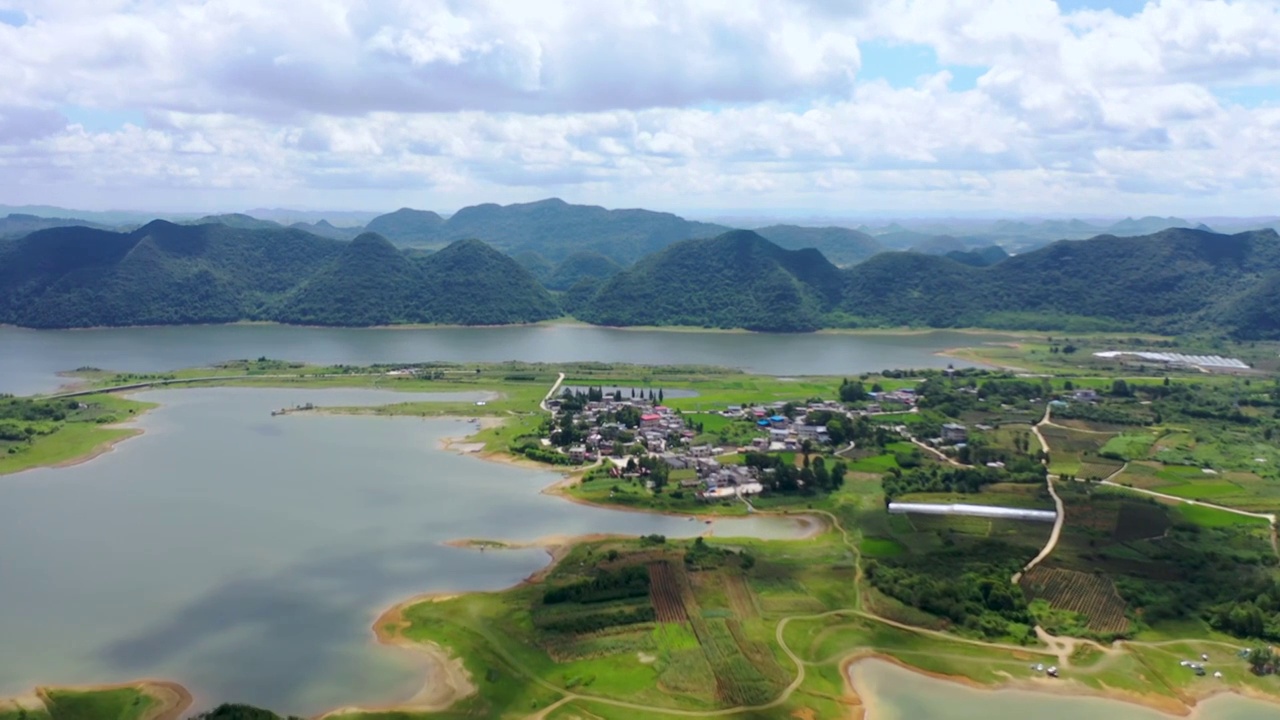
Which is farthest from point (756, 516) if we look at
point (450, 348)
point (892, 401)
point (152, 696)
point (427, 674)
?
point (450, 348)

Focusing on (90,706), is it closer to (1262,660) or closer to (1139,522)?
(1262,660)

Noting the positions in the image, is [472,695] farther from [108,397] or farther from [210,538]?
[108,397]

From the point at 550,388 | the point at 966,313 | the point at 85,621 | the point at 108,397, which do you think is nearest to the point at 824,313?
the point at 966,313

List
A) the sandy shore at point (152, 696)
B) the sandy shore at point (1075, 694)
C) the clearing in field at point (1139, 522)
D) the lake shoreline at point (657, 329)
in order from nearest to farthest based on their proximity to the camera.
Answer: the sandy shore at point (152, 696), the sandy shore at point (1075, 694), the clearing in field at point (1139, 522), the lake shoreline at point (657, 329)

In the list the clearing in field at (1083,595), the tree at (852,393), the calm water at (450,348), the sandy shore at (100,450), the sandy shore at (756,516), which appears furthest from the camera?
the calm water at (450,348)

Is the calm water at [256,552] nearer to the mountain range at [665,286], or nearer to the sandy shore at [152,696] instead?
the sandy shore at [152,696]

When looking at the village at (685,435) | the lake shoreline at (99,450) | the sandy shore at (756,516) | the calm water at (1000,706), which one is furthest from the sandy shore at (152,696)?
the lake shoreline at (99,450)

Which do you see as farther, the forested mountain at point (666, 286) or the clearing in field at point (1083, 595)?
the forested mountain at point (666, 286)

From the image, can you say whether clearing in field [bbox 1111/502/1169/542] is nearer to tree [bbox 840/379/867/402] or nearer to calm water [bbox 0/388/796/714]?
calm water [bbox 0/388/796/714]

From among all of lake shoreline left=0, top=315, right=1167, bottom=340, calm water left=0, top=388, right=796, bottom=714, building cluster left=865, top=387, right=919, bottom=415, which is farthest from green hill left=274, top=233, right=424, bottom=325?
building cluster left=865, top=387, right=919, bottom=415
